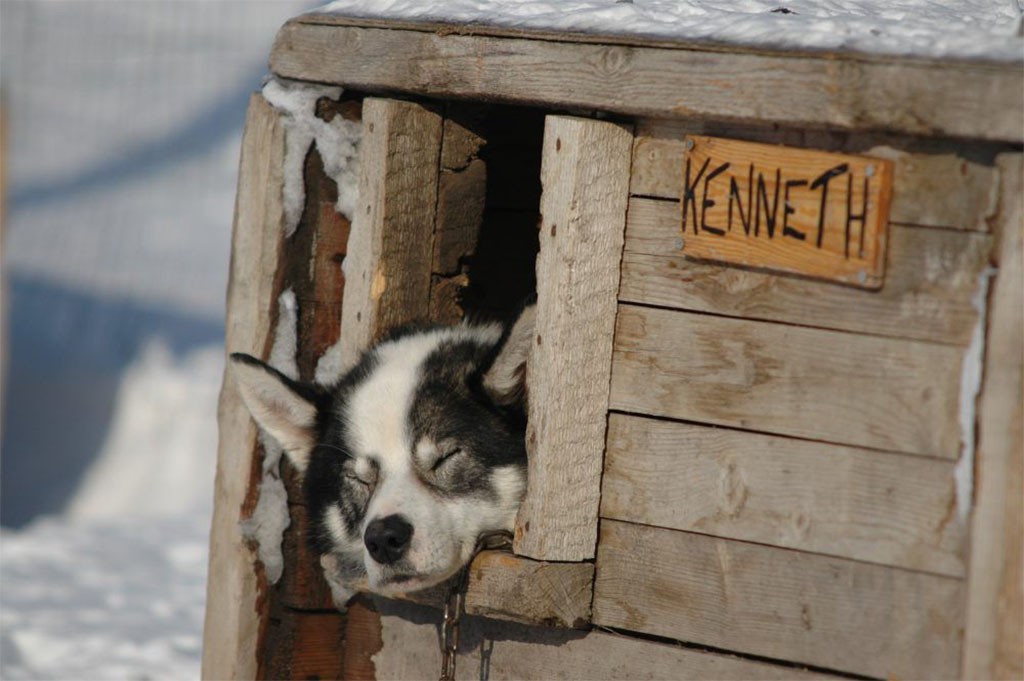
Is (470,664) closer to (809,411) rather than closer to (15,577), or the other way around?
(809,411)

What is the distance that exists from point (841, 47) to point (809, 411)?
74 centimetres

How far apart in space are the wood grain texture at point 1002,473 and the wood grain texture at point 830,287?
8 centimetres

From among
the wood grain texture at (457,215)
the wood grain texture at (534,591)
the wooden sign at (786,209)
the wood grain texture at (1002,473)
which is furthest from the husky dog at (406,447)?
the wood grain texture at (1002,473)

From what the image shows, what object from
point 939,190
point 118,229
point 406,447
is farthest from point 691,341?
point 118,229

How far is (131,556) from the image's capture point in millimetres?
6695

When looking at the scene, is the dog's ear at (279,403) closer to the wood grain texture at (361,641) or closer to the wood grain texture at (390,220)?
the wood grain texture at (390,220)

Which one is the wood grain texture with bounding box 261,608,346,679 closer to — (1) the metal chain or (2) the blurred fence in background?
(1) the metal chain

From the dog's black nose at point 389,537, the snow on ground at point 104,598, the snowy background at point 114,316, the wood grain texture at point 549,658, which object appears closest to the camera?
the wood grain texture at point 549,658

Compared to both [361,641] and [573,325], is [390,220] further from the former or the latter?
[361,641]

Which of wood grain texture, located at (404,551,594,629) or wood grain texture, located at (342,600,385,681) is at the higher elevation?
wood grain texture, located at (404,551,594,629)

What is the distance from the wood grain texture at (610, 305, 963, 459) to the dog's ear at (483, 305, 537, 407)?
0.25m

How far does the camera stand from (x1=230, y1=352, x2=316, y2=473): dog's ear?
11.2ft

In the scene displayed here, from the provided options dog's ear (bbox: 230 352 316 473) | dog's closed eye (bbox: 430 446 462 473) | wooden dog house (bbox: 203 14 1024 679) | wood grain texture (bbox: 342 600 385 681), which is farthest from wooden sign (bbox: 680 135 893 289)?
wood grain texture (bbox: 342 600 385 681)

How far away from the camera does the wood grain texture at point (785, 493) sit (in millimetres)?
2607
